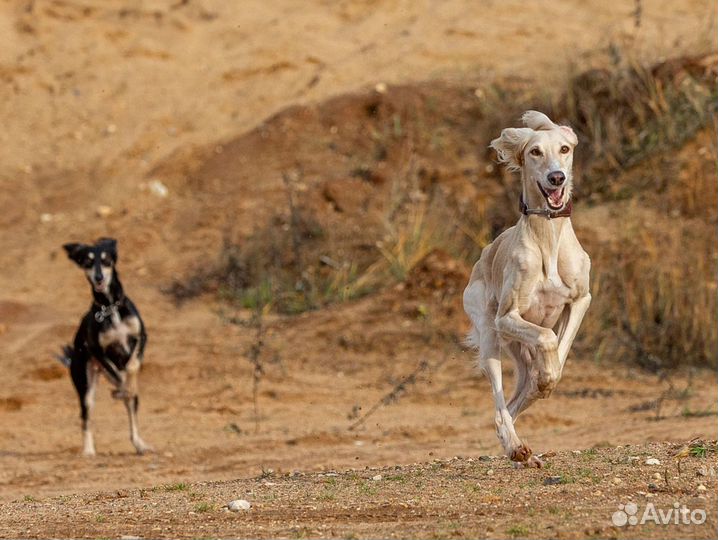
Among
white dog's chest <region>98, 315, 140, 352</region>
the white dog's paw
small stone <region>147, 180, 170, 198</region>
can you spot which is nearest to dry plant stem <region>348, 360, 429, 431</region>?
the white dog's paw

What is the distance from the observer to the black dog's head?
12.3 meters

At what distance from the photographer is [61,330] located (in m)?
16.0

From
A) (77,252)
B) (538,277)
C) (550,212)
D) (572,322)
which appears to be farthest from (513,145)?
(77,252)

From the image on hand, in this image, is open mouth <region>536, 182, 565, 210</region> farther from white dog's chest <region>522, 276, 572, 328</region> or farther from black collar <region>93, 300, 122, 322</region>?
black collar <region>93, 300, 122, 322</region>

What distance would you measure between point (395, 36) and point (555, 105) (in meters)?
5.22

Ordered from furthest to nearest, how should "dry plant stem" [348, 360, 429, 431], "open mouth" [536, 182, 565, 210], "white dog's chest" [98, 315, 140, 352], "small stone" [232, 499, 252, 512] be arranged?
1. "white dog's chest" [98, 315, 140, 352]
2. "dry plant stem" [348, 360, 429, 431]
3. "open mouth" [536, 182, 565, 210]
4. "small stone" [232, 499, 252, 512]

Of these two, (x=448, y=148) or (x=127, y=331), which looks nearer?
(x=127, y=331)

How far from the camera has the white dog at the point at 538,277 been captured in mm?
7395

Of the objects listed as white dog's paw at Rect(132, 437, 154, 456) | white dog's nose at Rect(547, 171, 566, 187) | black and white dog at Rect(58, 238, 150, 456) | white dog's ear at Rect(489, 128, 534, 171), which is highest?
white dog's ear at Rect(489, 128, 534, 171)

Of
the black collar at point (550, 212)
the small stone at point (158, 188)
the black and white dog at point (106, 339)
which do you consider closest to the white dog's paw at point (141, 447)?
the black and white dog at point (106, 339)

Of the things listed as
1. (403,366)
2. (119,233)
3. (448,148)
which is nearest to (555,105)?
(448,148)

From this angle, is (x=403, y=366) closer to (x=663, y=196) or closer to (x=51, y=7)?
(x=663, y=196)

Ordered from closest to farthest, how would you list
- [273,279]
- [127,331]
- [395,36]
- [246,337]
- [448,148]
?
[127,331] → [246,337] → [273,279] → [448,148] → [395,36]

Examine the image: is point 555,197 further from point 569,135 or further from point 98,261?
point 98,261
